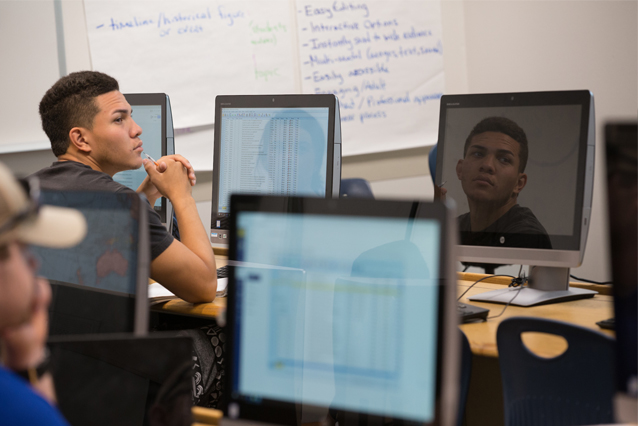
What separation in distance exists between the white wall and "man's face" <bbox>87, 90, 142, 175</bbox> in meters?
1.54

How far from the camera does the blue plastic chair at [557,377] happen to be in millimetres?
915

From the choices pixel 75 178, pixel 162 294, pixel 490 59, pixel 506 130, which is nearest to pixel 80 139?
pixel 75 178

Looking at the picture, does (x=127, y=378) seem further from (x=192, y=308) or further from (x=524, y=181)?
(x=524, y=181)

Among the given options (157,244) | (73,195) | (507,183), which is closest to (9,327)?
(73,195)

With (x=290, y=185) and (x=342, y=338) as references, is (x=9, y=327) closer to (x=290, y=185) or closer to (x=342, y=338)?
(x=342, y=338)

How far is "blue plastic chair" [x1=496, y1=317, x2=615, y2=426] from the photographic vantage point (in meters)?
0.91

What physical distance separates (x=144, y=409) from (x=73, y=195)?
0.37 metres

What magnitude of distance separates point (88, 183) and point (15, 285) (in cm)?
102

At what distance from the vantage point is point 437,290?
64 centimetres

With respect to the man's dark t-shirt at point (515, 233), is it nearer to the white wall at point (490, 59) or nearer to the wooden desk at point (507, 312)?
the wooden desk at point (507, 312)

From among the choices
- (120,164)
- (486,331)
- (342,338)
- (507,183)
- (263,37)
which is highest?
(263,37)

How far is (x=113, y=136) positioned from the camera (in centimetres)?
165

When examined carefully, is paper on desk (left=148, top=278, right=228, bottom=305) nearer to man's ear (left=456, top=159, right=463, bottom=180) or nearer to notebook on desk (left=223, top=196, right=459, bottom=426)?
man's ear (left=456, top=159, right=463, bottom=180)

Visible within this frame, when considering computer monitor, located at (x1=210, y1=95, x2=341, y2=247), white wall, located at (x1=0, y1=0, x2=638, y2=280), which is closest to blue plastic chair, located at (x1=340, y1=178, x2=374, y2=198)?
white wall, located at (x1=0, y1=0, x2=638, y2=280)
